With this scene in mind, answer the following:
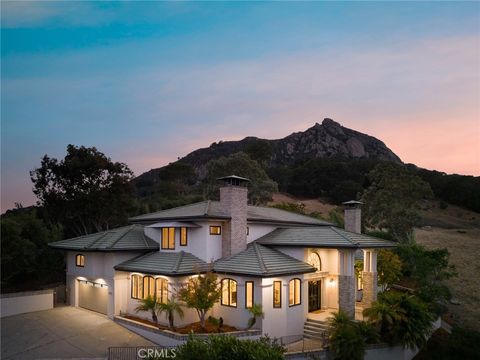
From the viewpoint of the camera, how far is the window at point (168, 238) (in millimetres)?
24891

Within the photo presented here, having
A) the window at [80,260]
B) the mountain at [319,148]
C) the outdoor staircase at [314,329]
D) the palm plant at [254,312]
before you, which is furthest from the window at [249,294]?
the mountain at [319,148]

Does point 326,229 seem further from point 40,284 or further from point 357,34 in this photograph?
point 40,284

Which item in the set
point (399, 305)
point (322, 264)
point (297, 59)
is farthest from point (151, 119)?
point (399, 305)

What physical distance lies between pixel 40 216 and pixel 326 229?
33.6 metres

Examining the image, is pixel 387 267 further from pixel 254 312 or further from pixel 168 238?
pixel 168 238

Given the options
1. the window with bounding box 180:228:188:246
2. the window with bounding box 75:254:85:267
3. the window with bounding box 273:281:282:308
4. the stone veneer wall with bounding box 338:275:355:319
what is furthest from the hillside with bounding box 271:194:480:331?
the window with bounding box 75:254:85:267

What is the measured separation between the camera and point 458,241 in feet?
187

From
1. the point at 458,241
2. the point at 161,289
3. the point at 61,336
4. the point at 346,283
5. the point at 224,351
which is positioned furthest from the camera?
the point at 458,241

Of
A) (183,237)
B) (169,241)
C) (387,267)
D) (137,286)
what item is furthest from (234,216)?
(387,267)

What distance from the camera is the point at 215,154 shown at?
535 feet

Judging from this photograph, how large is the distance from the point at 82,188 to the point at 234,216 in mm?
24887

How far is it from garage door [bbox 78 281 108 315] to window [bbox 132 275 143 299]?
2.22 metres

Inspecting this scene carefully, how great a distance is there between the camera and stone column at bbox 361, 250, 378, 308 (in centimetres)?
2508

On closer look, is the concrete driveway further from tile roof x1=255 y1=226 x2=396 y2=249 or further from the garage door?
tile roof x1=255 y1=226 x2=396 y2=249
